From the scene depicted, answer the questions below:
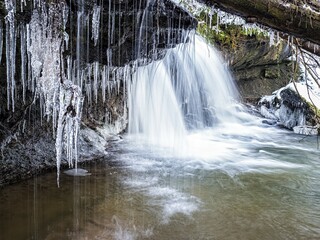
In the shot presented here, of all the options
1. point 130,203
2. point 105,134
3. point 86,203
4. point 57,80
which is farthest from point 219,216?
point 105,134

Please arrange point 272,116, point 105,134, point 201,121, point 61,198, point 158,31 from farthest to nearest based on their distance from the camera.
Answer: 1. point 272,116
2. point 201,121
3. point 105,134
4. point 158,31
5. point 61,198

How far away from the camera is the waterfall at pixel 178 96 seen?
31.2 ft

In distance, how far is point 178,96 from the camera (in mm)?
10953

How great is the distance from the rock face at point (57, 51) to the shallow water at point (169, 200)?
620 mm

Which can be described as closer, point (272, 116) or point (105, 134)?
point (105, 134)

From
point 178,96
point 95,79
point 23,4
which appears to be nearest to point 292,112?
point 178,96

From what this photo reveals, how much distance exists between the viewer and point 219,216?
445 cm

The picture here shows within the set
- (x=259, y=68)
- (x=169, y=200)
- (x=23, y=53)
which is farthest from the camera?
(x=259, y=68)

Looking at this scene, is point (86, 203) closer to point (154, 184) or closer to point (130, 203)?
point (130, 203)

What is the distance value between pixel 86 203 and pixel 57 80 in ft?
5.80

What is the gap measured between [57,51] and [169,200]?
8.60 ft

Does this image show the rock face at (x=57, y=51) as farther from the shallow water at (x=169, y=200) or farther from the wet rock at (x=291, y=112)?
the wet rock at (x=291, y=112)

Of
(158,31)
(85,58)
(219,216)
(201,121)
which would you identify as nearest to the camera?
(219,216)

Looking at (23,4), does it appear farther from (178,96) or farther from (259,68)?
(259,68)
